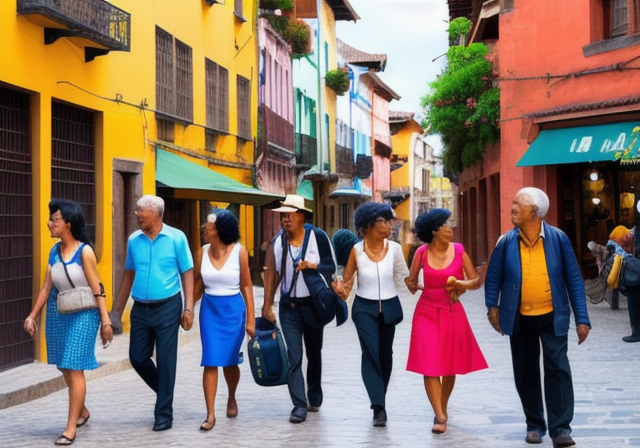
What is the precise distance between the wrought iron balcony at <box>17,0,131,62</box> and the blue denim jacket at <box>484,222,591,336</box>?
679 cm

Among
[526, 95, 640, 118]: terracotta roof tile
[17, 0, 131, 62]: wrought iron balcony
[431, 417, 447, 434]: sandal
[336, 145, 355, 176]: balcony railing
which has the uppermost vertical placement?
[336, 145, 355, 176]: balcony railing

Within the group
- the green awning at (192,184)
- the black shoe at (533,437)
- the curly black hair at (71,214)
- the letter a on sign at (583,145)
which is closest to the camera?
the black shoe at (533,437)

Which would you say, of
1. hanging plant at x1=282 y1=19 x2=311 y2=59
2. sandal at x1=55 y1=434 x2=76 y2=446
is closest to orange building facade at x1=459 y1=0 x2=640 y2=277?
hanging plant at x1=282 y1=19 x2=311 y2=59

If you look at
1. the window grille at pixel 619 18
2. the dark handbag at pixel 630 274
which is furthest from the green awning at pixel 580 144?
the dark handbag at pixel 630 274

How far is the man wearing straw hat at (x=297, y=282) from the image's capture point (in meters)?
10.0

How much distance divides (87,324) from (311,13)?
1366 inches

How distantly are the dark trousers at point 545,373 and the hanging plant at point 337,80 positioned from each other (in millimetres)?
40256

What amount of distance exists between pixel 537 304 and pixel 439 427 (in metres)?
1.15

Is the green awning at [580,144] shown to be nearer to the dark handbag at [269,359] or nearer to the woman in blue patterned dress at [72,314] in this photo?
the dark handbag at [269,359]

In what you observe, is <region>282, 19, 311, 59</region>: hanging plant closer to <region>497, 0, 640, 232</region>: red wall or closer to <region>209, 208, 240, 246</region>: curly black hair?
<region>497, 0, 640, 232</region>: red wall

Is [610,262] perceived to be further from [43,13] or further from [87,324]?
[87,324]

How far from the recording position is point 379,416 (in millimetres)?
9375

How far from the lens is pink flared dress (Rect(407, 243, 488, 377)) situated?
9258mm

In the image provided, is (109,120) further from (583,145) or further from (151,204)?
(583,145)
